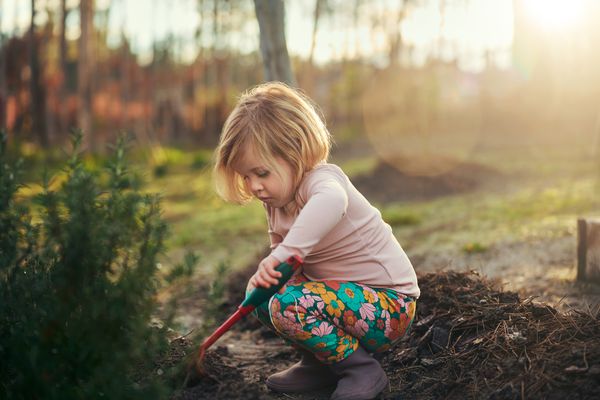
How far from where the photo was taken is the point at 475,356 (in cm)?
248

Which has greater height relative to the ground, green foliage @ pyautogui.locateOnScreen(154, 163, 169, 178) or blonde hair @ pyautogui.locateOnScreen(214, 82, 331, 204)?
blonde hair @ pyautogui.locateOnScreen(214, 82, 331, 204)

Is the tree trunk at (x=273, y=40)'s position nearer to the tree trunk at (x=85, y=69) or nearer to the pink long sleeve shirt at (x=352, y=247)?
the pink long sleeve shirt at (x=352, y=247)

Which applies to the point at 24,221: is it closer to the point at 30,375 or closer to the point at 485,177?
the point at 30,375

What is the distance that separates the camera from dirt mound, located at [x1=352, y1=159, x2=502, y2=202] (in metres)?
9.51

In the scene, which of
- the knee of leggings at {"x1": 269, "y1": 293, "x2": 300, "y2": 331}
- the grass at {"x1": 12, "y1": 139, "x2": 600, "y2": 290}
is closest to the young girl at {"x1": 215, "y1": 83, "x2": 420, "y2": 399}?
the knee of leggings at {"x1": 269, "y1": 293, "x2": 300, "y2": 331}

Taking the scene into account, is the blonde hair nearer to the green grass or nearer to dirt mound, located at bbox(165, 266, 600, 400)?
dirt mound, located at bbox(165, 266, 600, 400)

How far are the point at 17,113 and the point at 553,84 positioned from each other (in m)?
14.9

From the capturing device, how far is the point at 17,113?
17.7 m

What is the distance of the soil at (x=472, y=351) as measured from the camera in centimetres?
221

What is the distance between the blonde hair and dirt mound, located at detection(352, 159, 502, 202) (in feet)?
22.6

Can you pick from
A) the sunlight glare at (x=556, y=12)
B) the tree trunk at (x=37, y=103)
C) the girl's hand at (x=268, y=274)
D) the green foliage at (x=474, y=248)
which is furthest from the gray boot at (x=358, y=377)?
the sunlight glare at (x=556, y=12)

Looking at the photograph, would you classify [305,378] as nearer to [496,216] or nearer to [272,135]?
[272,135]

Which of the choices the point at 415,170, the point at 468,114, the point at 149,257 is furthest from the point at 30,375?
the point at 468,114

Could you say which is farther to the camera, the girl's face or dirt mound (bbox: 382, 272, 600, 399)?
the girl's face
